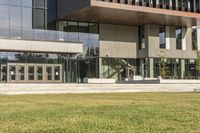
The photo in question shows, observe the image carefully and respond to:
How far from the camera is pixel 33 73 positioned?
4406 centimetres

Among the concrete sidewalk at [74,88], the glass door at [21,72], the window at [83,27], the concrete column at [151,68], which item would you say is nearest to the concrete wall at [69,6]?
the window at [83,27]

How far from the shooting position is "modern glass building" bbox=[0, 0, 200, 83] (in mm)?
43062

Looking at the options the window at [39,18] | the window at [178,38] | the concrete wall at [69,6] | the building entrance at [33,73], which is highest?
the concrete wall at [69,6]

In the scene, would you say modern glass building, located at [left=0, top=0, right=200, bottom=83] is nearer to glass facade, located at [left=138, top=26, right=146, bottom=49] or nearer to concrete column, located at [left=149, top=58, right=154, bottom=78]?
glass facade, located at [left=138, top=26, right=146, bottom=49]

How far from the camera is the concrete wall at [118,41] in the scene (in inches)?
1951

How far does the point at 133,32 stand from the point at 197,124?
44189 millimetres

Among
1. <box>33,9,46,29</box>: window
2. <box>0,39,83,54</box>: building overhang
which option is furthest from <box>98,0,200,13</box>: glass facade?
<box>33,9,46,29</box>: window

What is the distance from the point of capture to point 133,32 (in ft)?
170

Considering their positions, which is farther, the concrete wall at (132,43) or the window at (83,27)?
the concrete wall at (132,43)

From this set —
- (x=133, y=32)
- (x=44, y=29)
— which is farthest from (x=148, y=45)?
(x=44, y=29)

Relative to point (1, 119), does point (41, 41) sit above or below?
above

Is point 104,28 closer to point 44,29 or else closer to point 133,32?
point 133,32

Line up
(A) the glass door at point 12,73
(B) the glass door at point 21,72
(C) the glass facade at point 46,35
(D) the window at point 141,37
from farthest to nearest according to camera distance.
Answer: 1. (D) the window at point 141,37
2. (C) the glass facade at point 46,35
3. (B) the glass door at point 21,72
4. (A) the glass door at point 12,73

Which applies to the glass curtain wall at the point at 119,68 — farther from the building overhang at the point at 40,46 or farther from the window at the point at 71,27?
the window at the point at 71,27
